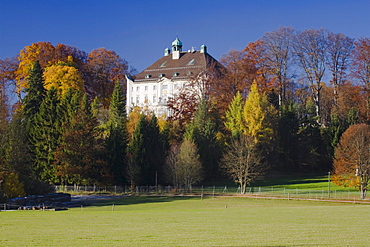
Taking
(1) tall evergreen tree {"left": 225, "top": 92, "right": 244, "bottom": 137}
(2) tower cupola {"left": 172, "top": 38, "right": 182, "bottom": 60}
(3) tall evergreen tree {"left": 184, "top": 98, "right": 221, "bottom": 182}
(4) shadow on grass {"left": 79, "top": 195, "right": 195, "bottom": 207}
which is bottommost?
(4) shadow on grass {"left": 79, "top": 195, "right": 195, "bottom": 207}

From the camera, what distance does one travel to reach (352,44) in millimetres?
75688

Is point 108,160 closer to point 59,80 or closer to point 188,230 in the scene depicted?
point 59,80

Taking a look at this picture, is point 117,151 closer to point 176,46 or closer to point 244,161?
point 244,161

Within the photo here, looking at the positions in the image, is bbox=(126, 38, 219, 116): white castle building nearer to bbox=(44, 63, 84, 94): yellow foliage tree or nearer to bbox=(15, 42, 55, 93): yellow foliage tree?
bbox=(44, 63, 84, 94): yellow foliage tree

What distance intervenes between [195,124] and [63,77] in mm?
26423

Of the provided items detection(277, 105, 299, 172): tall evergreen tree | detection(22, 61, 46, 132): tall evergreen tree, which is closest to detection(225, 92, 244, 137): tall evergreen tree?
detection(277, 105, 299, 172): tall evergreen tree

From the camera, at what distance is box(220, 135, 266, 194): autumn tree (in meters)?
57.4

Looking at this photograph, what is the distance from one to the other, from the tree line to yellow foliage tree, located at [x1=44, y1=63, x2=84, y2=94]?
174 mm

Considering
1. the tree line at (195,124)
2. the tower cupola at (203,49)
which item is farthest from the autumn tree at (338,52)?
the tower cupola at (203,49)

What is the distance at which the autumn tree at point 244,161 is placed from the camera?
188 feet

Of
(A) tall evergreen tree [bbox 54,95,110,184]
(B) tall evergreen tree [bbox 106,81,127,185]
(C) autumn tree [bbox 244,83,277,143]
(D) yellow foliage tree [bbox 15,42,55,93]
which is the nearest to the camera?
(A) tall evergreen tree [bbox 54,95,110,184]

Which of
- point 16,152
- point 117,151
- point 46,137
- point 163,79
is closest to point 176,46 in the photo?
point 163,79

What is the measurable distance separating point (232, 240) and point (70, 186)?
44.8m

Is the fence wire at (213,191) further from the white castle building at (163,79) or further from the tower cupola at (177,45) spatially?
the tower cupola at (177,45)
